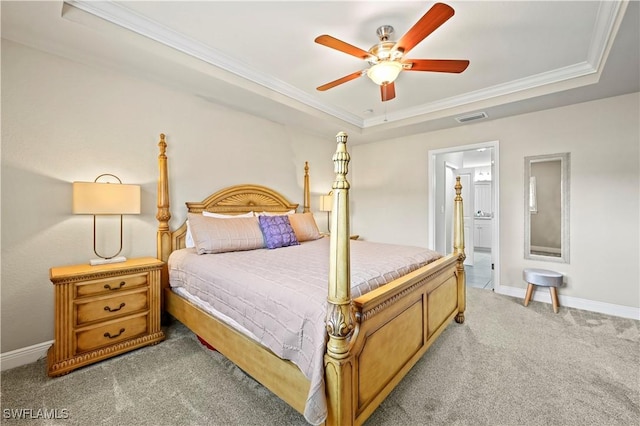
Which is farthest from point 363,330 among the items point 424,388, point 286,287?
point 424,388

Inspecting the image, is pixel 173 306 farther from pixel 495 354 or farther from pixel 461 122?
pixel 461 122

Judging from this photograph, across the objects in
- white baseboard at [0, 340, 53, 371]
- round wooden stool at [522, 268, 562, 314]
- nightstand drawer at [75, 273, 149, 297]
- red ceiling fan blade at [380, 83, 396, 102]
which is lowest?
white baseboard at [0, 340, 53, 371]

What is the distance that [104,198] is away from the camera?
223 centimetres

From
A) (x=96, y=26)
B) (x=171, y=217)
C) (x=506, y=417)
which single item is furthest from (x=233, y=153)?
(x=506, y=417)

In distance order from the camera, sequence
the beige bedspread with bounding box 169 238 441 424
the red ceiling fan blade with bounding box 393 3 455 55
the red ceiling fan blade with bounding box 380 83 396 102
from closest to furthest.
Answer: the beige bedspread with bounding box 169 238 441 424
the red ceiling fan blade with bounding box 393 3 455 55
the red ceiling fan blade with bounding box 380 83 396 102

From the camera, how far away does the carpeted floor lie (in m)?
1.59

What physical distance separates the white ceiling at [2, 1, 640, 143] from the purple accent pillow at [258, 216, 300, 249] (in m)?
1.43

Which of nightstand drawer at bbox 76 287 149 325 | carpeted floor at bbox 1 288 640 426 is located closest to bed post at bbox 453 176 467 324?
carpeted floor at bbox 1 288 640 426

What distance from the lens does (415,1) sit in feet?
6.45

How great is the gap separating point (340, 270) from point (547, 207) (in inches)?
146

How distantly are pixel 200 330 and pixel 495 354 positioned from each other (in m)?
2.40

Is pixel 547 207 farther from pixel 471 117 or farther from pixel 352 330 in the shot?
pixel 352 330

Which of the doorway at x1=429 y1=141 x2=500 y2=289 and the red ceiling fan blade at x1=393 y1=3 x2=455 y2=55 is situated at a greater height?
the red ceiling fan blade at x1=393 y1=3 x2=455 y2=55

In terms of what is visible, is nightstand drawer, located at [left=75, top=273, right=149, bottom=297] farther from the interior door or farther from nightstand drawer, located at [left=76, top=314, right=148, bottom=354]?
the interior door
